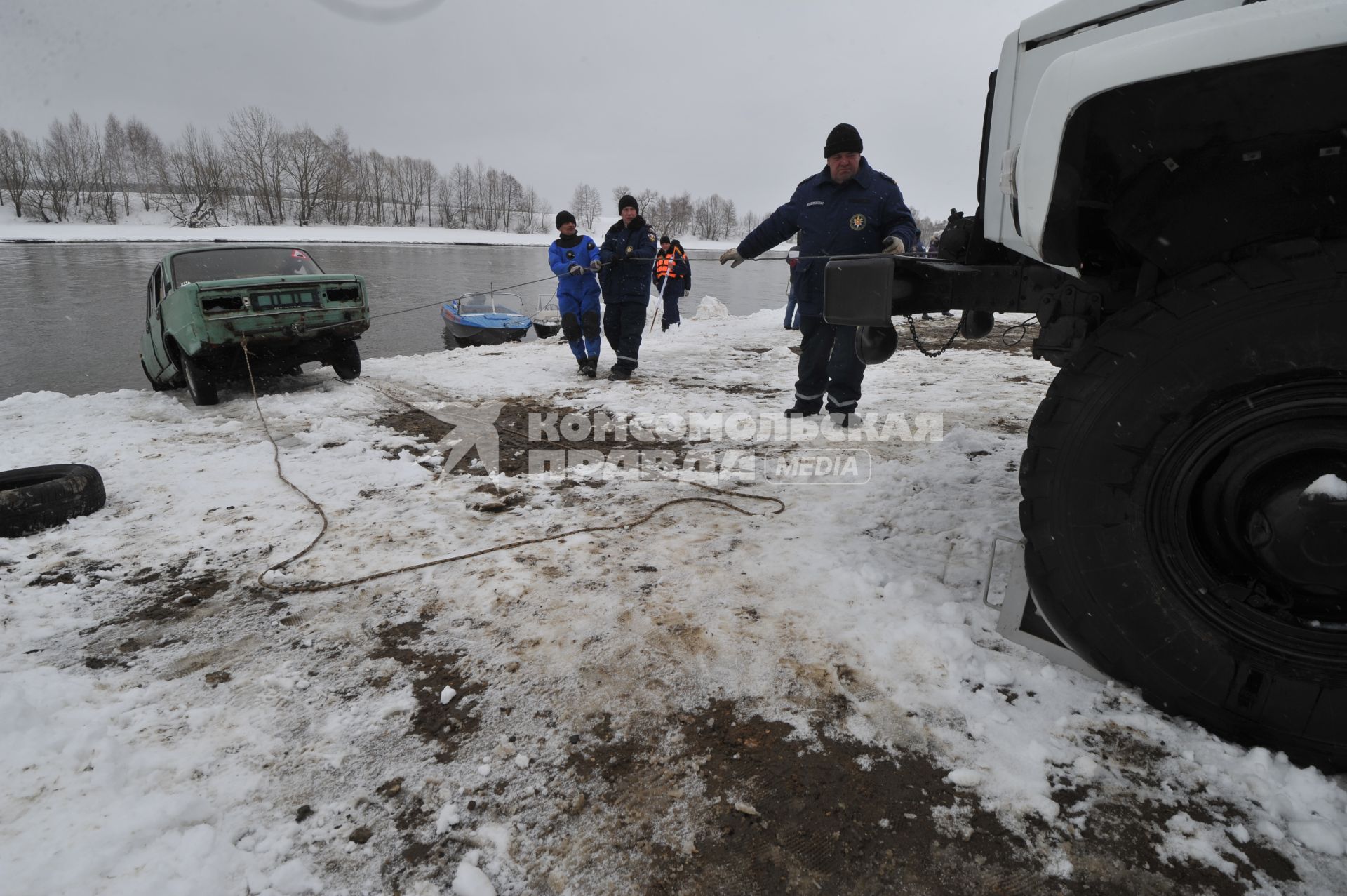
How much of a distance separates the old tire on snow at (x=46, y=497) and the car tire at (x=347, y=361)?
3528 mm

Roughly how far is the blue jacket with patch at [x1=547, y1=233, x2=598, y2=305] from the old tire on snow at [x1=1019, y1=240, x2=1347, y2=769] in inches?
234

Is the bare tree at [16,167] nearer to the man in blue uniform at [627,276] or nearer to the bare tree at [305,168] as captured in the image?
the bare tree at [305,168]

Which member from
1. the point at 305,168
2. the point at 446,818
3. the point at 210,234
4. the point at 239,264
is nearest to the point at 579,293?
the point at 239,264

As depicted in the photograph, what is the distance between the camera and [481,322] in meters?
13.2

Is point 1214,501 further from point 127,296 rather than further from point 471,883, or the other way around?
point 127,296

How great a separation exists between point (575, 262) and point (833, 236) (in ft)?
11.0

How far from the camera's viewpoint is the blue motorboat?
1316 cm

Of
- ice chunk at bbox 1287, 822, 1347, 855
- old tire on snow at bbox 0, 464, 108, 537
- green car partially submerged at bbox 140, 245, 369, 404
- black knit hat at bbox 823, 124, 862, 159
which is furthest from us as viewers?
green car partially submerged at bbox 140, 245, 369, 404

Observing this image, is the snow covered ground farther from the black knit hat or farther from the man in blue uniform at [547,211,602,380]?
the man in blue uniform at [547,211,602,380]

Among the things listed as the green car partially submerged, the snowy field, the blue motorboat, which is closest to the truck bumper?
the green car partially submerged

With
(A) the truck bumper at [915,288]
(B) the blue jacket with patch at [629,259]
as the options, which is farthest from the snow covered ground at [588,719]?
(B) the blue jacket with patch at [629,259]

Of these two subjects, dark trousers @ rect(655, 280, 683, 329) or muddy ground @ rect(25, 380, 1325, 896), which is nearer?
muddy ground @ rect(25, 380, 1325, 896)

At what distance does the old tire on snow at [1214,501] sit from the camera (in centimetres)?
141

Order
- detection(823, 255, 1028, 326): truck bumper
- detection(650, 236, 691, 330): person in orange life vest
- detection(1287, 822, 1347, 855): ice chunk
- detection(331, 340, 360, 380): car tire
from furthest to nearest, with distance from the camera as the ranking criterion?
1. detection(650, 236, 691, 330): person in orange life vest
2. detection(331, 340, 360, 380): car tire
3. detection(823, 255, 1028, 326): truck bumper
4. detection(1287, 822, 1347, 855): ice chunk
